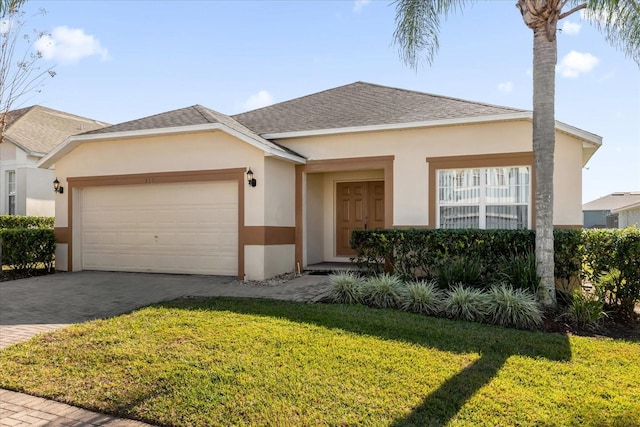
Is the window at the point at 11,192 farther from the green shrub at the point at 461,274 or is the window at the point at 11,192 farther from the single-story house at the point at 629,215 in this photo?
the single-story house at the point at 629,215

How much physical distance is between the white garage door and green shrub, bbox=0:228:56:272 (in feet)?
3.07

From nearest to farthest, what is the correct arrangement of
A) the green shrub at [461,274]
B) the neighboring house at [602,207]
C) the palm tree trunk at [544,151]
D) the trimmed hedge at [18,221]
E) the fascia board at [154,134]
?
1. the palm tree trunk at [544,151]
2. the green shrub at [461,274]
3. the fascia board at [154,134]
4. the trimmed hedge at [18,221]
5. the neighboring house at [602,207]

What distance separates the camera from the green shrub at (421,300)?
756 centimetres

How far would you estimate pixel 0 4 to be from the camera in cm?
770

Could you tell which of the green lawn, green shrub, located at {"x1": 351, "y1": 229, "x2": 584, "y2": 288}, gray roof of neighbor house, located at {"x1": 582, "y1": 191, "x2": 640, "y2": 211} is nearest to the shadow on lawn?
the green lawn

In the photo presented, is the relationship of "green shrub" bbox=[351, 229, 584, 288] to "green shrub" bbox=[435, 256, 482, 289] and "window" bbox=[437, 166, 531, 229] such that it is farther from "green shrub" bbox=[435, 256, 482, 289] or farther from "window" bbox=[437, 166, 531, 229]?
"window" bbox=[437, 166, 531, 229]

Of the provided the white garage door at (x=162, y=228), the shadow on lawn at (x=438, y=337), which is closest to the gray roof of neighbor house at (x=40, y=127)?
the white garage door at (x=162, y=228)

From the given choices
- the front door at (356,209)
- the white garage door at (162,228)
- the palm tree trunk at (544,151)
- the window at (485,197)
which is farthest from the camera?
the front door at (356,209)

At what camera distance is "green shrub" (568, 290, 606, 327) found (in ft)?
22.6

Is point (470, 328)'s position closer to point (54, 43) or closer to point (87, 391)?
point (87, 391)

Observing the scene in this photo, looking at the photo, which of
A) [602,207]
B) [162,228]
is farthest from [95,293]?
[602,207]

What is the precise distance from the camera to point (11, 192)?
18.4 metres

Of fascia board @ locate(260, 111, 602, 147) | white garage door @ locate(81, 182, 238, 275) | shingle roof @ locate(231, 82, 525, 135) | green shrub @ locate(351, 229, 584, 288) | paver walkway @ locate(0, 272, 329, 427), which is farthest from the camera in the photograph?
white garage door @ locate(81, 182, 238, 275)

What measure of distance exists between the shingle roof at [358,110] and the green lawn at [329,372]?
6.32m
